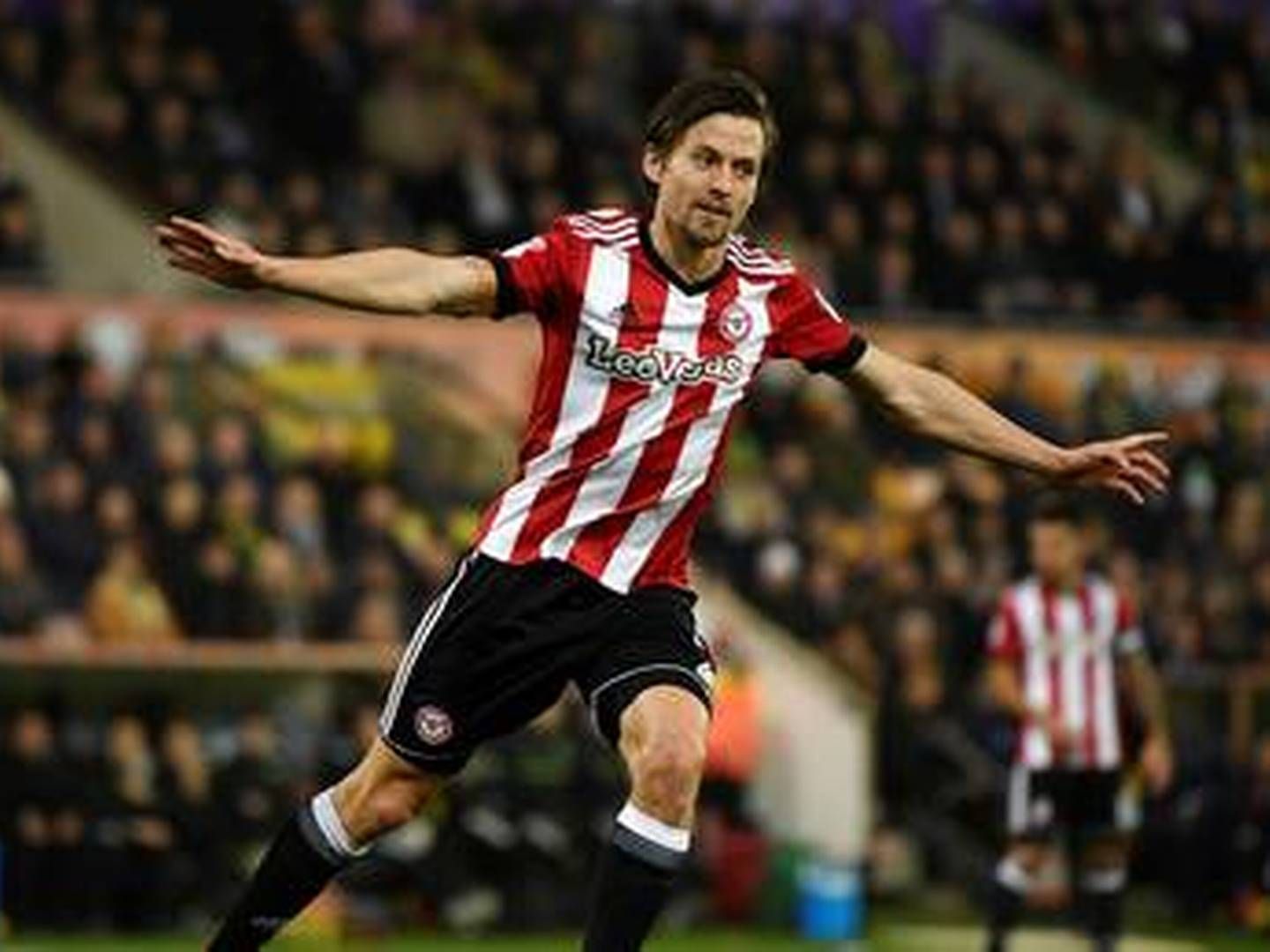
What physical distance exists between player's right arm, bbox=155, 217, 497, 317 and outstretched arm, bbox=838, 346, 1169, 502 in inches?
47.2

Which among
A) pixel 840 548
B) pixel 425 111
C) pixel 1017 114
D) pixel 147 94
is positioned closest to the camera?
pixel 840 548

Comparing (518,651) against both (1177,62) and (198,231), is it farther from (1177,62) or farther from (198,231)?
(1177,62)

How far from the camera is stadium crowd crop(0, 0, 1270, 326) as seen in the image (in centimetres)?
2370

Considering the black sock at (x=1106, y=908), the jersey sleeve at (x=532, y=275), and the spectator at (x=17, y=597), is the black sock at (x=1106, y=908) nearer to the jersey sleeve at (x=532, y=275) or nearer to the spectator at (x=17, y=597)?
the spectator at (x=17, y=597)

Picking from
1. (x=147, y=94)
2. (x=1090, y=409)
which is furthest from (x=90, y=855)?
(x=1090, y=409)

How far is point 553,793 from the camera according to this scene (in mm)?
18828

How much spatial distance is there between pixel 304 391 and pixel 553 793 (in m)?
3.55

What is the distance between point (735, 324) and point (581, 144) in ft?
54.1

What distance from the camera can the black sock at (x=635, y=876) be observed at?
8.56 metres

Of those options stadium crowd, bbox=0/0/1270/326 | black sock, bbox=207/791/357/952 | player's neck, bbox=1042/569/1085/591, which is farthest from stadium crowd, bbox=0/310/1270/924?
black sock, bbox=207/791/357/952

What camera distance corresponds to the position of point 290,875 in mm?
9297

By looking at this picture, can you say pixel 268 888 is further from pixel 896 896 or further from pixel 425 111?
pixel 425 111

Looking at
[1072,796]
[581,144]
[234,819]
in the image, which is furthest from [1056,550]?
[581,144]

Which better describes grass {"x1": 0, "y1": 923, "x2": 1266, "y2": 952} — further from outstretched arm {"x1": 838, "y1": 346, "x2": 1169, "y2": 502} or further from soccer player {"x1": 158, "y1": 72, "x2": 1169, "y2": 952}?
outstretched arm {"x1": 838, "y1": 346, "x2": 1169, "y2": 502}
